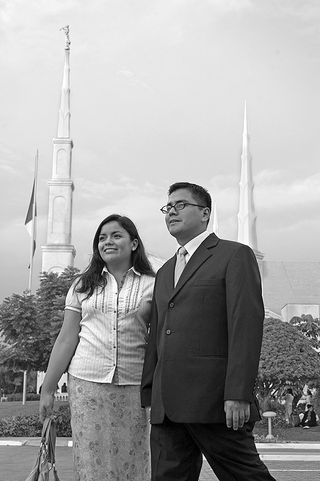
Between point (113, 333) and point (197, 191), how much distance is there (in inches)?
35.4

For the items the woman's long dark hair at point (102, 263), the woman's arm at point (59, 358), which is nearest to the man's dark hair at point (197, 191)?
the woman's long dark hair at point (102, 263)

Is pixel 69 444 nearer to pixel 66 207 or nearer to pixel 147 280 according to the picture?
pixel 147 280

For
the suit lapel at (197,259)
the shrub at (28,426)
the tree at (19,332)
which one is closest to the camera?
the suit lapel at (197,259)

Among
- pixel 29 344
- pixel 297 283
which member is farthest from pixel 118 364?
pixel 297 283

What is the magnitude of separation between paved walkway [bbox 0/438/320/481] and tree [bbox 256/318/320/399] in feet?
16.2

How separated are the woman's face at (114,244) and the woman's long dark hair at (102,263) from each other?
0.10ft

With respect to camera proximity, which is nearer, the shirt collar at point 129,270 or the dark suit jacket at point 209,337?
the dark suit jacket at point 209,337

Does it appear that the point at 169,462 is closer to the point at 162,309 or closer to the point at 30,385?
the point at 162,309

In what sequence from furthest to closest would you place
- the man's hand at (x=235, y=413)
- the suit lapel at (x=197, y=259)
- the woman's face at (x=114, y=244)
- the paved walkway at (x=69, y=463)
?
1. the paved walkway at (x=69, y=463)
2. the woman's face at (x=114, y=244)
3. the suit lapel at (x=197, y=259)
4. the man's hand at (x=235, y=413)

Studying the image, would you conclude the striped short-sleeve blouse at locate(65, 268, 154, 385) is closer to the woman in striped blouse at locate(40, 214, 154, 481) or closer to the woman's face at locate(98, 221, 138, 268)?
the woman in striped blouse at locate(40, 214, 154, 481)

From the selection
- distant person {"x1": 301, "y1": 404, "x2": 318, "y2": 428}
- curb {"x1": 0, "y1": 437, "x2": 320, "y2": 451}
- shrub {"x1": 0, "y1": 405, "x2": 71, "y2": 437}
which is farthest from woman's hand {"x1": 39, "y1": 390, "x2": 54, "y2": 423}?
distant person {"x1": 301, "y1": 404, "x2": 318, "y2": 428}

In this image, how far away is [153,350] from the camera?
11.8 ft

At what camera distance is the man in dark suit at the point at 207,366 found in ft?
10.5

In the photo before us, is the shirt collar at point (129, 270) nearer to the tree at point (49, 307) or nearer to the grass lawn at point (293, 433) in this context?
the grass lawn at point (293, 433)
